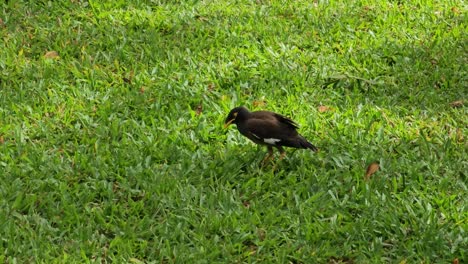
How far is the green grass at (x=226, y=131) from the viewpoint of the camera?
17.7 feet

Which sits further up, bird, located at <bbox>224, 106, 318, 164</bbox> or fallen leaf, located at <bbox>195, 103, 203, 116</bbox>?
bird, located at <bbox>224, 106, 318, 164</bbox>

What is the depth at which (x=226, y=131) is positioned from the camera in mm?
6777

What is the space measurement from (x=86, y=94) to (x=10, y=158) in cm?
124

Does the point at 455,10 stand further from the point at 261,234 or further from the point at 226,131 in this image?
the point at 261,234

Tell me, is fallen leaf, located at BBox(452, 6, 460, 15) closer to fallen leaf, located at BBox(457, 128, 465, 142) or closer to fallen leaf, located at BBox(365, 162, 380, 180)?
fallen leaf, located at BBox(457, 128, 465, 142)

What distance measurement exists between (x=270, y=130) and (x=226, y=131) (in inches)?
29.6

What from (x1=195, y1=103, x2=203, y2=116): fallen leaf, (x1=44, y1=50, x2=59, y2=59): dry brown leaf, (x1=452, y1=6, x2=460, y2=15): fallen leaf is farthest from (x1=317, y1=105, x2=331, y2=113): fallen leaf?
(x1=452, y1=6, x2=460, y2=15): fallen leaf

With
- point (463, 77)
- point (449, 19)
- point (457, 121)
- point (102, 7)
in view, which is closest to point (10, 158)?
point (102, 7)

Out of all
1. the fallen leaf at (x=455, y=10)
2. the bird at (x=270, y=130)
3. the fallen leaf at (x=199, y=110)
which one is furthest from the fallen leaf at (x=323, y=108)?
the fallen leaf at (x=455, y=10)

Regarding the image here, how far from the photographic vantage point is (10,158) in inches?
243

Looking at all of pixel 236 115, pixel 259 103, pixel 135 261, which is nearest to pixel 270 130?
pixel 236 115

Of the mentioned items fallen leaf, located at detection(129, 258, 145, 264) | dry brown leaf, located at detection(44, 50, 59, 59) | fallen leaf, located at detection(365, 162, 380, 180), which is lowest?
dry brown leaf, located at detection(44, 50, 59, 59)

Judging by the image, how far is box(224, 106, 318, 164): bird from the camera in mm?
6082

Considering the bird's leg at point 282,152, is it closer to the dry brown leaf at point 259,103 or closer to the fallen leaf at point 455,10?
the dry brown leaf at point 259,103
